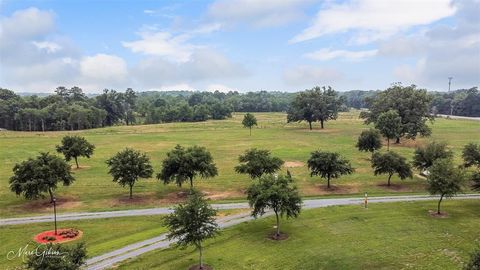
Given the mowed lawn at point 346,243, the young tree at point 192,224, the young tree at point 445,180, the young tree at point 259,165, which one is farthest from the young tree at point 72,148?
the young tree at point 445,180

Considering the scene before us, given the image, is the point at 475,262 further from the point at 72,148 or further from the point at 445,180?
the point at 72,148

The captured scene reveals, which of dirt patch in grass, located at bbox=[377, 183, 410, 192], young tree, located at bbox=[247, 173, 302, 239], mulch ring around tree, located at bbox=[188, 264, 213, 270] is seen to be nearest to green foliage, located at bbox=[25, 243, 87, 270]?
mulch ring around tree, located at bbox=[188, 264, 213, 270]

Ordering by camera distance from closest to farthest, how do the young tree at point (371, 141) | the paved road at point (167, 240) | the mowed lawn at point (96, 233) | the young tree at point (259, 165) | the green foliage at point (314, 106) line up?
the paved road at point (167, 240) < the mowed lawn at point (96, 233) < the young tree at point (259, 165) < the young tree at point (371, 141) < the green foliage at point (314, 106)

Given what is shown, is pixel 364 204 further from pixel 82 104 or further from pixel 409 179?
pixel 82 104

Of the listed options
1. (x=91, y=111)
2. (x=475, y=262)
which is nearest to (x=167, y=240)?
(x=475, y=262)

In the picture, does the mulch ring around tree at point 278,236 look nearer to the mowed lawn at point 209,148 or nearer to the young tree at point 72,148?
the mowed lawn at point 209,148
